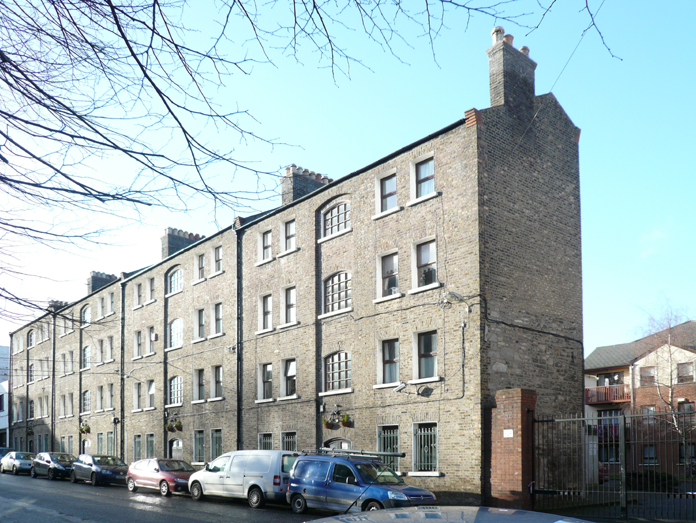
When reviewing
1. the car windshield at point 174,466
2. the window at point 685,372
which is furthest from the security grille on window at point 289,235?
the window at point 685,372

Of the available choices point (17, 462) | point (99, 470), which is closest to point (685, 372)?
point (99, 470)

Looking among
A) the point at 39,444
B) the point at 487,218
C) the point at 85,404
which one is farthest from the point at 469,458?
the point at 39,444

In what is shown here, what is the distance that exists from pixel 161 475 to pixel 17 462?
1875 centimetres

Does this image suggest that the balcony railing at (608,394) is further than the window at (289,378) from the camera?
Yes

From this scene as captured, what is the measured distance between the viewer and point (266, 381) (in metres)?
28.6

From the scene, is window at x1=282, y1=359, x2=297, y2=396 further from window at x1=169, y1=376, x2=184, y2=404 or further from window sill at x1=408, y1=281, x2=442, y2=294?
window at x1=169, y1=376, x2=184, y2=404

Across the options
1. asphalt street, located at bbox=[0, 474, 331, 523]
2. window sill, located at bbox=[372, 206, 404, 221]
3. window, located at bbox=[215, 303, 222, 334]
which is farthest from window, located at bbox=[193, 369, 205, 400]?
window sill, located at bbox=[372, 206, 404, 221]

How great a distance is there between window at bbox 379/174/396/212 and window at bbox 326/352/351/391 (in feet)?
17.5

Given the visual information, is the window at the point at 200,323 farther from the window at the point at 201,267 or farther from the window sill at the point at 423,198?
the window sill at the point at 423,198

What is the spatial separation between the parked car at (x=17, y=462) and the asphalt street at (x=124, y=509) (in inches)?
620

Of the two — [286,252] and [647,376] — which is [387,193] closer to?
[286,252]

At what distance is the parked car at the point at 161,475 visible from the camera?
80.4 ft

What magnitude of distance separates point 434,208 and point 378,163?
10.4ft

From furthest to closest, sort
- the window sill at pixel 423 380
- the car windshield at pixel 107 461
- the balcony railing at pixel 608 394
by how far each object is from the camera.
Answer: the balcony railing at pixel 608 394 → the car windshield at pixel 107 461 → the window sill at pixel 423 380
